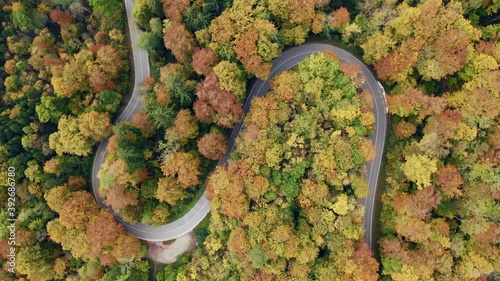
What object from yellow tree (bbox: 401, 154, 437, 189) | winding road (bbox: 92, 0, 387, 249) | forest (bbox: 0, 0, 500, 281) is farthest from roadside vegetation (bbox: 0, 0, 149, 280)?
yellow tree (bbox: 401, 154, 437, 189)

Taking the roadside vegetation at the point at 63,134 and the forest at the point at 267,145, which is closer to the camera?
the forest at the point at 267,145

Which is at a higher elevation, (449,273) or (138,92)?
(138,92)

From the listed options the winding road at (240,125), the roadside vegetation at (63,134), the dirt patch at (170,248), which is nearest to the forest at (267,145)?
the roadside vegetation at (63,134)

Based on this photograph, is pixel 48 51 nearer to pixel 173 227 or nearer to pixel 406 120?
pixel 173 227

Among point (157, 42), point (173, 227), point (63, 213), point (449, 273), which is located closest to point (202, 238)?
point (173, 227)

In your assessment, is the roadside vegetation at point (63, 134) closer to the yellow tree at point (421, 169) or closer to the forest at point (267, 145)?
the forest at point (267, 145)

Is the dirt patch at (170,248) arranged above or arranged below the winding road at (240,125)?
below
